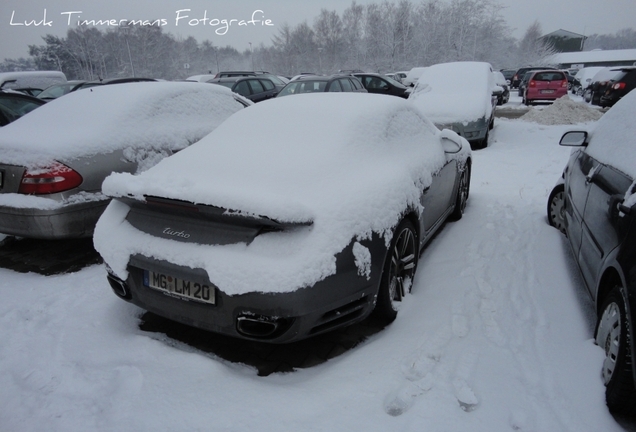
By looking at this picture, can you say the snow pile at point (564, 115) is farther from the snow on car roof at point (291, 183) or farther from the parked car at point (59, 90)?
the parked car at point (59, 90)

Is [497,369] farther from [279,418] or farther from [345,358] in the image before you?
[279,418]

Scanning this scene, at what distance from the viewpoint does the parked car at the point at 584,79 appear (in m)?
22.9

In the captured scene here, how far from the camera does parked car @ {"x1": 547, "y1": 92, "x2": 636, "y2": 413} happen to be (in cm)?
193

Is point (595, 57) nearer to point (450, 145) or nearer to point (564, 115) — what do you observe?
point (564, 115)

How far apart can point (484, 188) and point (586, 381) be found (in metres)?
4.28

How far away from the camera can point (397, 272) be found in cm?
291

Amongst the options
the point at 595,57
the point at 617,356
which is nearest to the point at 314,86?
the point at 617,356

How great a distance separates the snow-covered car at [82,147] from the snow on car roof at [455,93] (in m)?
5.39

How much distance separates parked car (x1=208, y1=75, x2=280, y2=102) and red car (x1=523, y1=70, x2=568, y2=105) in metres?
11.4

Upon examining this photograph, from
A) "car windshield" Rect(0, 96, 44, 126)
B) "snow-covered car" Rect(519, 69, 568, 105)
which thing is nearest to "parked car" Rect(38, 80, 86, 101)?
"car windshield" Rect(0, 96, 44, 126)

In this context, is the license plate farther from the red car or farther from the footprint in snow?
the red car

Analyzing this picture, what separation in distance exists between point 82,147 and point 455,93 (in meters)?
7.95

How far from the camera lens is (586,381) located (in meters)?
2.20

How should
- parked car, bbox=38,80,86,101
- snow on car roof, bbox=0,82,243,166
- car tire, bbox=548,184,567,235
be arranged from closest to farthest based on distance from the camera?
snow on car roof, bbox=0,82,243,166 < car tire, bbox=548,184,567,235 < parked car, bbox=38,80,86,101
